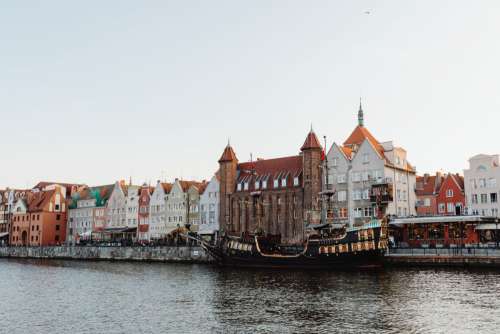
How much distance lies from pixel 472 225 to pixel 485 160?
11.8 meters

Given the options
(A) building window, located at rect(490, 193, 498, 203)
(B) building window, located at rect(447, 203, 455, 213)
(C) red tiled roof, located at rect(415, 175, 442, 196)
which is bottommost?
(B) building window, located at rect(447, 203, 455, 213)

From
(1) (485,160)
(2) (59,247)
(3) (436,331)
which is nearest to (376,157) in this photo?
(1) (485,160)

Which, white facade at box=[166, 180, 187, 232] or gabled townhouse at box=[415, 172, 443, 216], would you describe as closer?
gabled townhouse at box=[415, 172, 443, 216]

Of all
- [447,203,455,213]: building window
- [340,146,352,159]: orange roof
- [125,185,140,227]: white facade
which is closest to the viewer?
[447,203,455,213]: building window

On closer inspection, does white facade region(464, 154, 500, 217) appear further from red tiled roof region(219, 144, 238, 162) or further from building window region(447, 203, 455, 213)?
red tiled roof region(219, 144, 238, 162)

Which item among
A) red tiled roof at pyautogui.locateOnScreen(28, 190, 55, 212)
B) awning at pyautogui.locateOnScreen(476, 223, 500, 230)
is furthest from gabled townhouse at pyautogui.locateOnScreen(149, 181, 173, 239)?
awning at pyautogui.locateOnScreen(476, 223, 500, 230)

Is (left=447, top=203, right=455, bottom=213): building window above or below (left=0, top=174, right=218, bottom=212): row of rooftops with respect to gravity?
below

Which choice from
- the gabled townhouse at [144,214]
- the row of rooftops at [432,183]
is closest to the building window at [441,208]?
the row of rooftops at [432,183]

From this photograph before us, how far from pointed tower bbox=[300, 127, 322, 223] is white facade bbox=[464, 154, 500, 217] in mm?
24466

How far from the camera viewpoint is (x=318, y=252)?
70.2m

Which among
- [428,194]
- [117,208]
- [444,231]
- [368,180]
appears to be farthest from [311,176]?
[117,208]

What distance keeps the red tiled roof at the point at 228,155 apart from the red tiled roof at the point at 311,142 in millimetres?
17871

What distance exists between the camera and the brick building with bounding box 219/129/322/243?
95.8 metres

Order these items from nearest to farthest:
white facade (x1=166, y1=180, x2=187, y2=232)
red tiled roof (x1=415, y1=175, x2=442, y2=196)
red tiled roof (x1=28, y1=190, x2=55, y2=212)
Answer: red tiled roof (x1=415, y1=175, x2=442, y2=196) → white facade (x1=166, y1=180, x2=187, y2=232) → red tiled roof (x1=28, y1=190, x2=55, y2=212)
